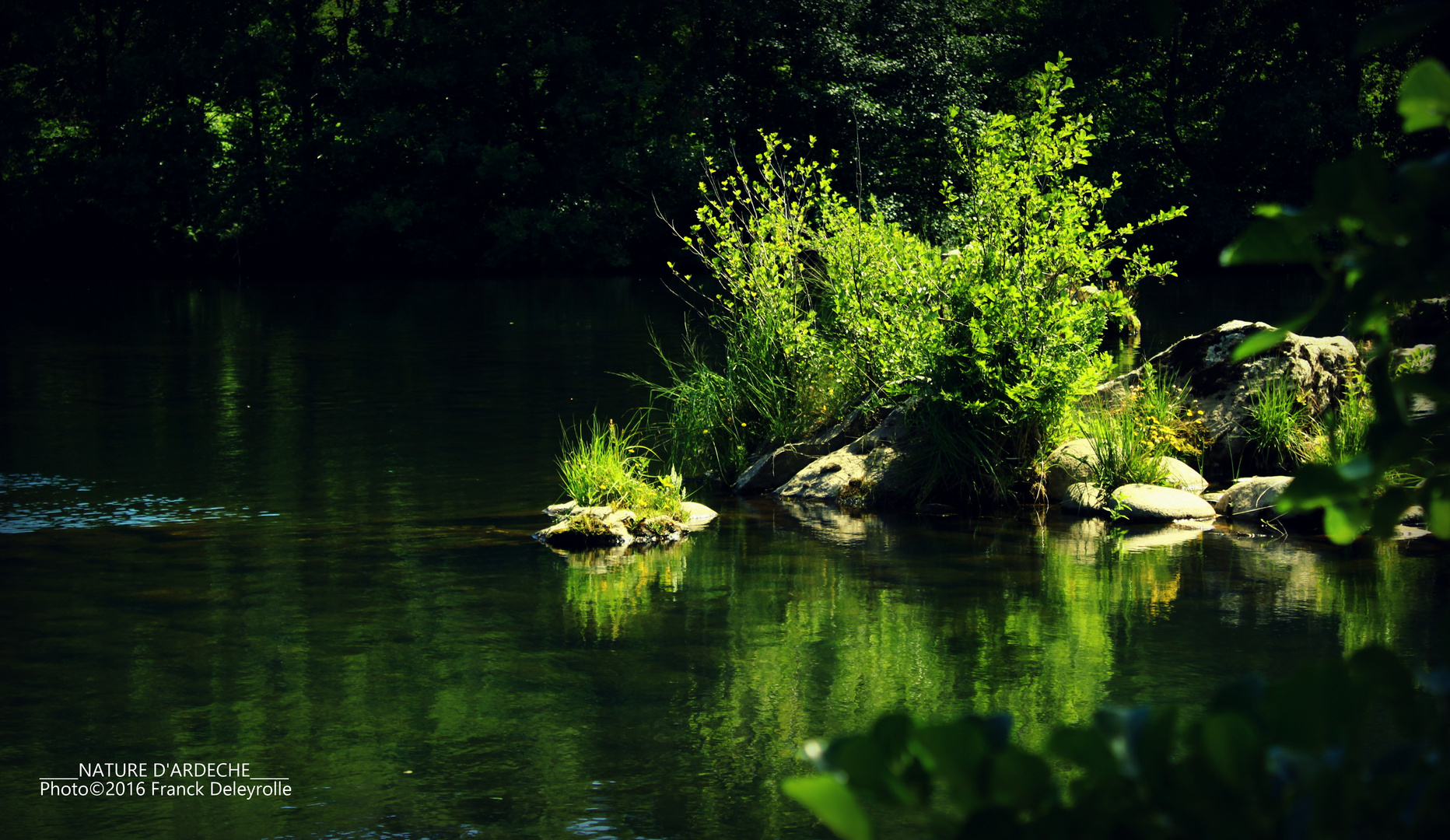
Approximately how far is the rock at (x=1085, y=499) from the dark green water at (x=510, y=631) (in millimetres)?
319

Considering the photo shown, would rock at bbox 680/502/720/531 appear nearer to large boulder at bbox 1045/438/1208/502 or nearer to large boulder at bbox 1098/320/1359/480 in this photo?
large boulder at bbox 1045/438/1208/502

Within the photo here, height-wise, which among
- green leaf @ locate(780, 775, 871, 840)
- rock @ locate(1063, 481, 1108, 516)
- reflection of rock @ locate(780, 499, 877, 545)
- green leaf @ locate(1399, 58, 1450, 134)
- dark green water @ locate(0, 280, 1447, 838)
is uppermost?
green leaf @ locate(1399, 58, 1450, 134)

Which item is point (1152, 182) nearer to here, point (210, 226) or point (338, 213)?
point (338, 213)

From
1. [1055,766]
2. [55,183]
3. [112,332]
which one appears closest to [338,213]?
[55,183]

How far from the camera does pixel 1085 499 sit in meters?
10.6

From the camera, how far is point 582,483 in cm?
1030

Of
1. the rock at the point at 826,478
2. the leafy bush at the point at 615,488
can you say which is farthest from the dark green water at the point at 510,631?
the rock at the point at 826,478

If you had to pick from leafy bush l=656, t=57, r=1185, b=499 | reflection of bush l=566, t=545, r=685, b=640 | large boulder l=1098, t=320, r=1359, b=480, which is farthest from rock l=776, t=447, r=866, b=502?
large boulder l=1098, t=320, r=1359, b=480

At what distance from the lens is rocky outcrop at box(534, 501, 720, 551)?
9.56m

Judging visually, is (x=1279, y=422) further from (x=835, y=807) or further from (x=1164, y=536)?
(x=835, y=807)

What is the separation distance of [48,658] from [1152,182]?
35445mm

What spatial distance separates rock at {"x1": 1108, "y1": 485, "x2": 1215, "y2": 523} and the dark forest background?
2537cm

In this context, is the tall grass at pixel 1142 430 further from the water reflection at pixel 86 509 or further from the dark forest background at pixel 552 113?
the dark forest background at pixel 552 113

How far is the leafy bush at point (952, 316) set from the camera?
10.6 meters
